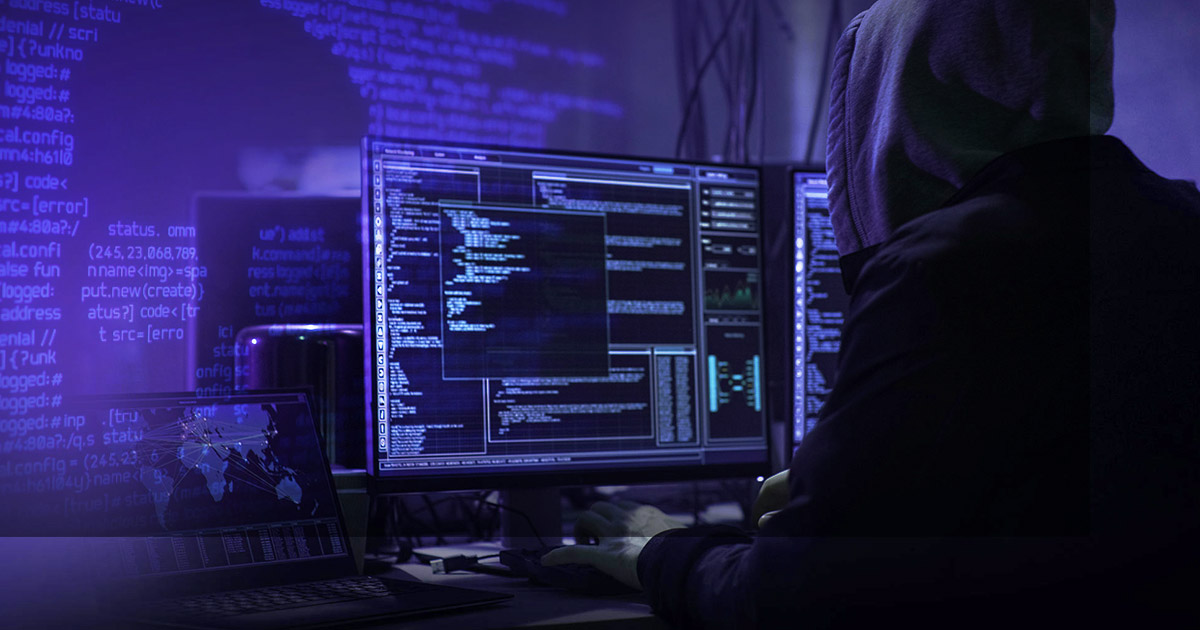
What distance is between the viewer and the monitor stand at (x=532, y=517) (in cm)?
128

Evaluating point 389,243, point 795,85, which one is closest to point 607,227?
point 389,243

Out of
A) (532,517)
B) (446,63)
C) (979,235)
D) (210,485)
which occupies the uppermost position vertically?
(446,63)

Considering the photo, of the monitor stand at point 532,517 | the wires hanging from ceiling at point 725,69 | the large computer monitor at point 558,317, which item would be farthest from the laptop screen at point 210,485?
the wires hanging from ceiling at point 725,69

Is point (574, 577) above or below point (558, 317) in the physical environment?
below

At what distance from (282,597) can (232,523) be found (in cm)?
13

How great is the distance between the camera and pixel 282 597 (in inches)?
32.8

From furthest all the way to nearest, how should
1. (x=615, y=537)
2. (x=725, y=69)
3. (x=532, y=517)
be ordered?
1. (x=725, y=69)
2. (x=532, y=517)
3. (x=615, y=537)

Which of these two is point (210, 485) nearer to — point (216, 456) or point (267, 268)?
point (216, 456)

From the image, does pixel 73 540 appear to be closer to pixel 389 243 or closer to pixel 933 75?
pixel 389 243

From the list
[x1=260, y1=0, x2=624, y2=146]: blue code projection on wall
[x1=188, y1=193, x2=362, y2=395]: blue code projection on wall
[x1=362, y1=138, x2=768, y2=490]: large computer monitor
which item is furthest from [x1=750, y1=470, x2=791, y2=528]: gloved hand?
[x1=260, y1=0, x2=624, y2=146]: blue code projection on wall

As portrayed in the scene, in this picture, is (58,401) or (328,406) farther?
(328,406)

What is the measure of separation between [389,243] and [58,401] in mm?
402

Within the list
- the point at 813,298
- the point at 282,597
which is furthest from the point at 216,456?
the point at 813,298

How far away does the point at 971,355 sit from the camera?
67cm
